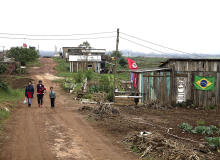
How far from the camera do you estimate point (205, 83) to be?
1731cm

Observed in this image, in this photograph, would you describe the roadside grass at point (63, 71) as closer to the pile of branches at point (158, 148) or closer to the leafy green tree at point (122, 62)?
the leafy green tree at point (122, 62)

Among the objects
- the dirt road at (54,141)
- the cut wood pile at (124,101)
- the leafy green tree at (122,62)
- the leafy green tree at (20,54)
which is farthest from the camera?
the leafy green tree at (122,62)

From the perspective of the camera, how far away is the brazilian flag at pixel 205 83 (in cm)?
1725

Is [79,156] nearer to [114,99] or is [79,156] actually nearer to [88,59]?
[114,99]

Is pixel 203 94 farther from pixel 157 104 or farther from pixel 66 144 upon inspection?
pixel 66 144

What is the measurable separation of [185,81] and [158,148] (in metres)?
11.4

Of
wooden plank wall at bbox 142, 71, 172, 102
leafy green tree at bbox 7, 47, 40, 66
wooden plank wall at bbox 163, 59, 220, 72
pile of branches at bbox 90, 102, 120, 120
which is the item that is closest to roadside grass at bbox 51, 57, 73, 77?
leafy green tree at bbox 7, 47, 40, 66

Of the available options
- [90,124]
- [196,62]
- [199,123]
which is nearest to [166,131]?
[199,123]

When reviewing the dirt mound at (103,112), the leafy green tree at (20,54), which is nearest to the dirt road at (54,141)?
the dirt mound at (103,112)

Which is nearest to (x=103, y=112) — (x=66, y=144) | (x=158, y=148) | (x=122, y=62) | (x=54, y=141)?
(x=54, y=141)

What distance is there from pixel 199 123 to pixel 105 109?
474 cm

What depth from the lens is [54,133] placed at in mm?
8914

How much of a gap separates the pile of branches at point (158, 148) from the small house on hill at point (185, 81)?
9652 mm

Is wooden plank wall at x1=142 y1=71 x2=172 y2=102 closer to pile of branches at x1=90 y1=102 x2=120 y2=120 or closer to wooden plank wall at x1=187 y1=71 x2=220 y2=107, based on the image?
wooden plank wall at x1=187 y1=71 x2=220 y2=107
